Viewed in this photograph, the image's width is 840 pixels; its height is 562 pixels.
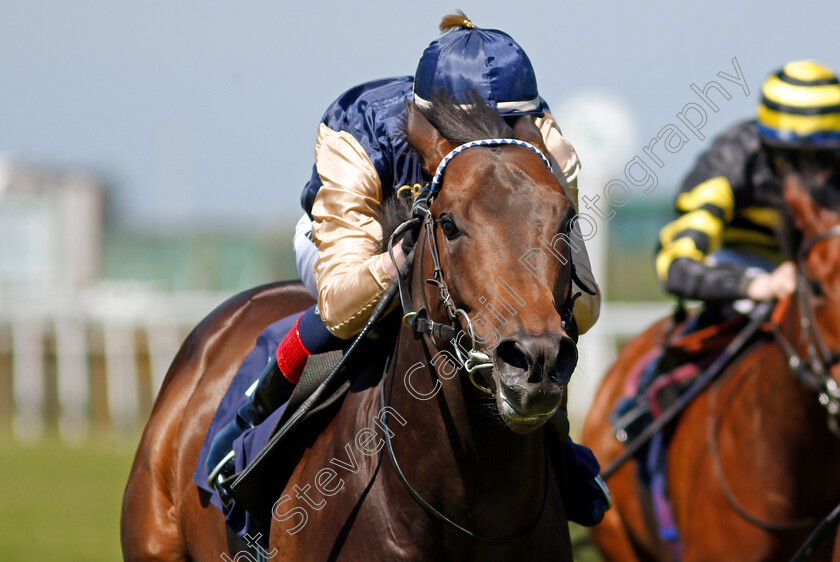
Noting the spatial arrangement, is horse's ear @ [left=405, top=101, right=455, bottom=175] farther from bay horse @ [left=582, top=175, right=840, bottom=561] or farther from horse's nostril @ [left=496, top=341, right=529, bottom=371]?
bay horse @ [left=582, top=175, right=840, bottom=561]

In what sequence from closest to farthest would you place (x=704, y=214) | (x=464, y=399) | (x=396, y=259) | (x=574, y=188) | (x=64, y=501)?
1. (x=464, y=399)
2. (x=396, y=259)
3. (x=574, y=188)
4. (x=704, y=214)
5. (x=64, y=501)

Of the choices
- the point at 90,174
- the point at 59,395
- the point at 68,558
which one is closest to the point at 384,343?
the point at 68,558

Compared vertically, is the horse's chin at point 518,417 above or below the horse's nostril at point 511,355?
below

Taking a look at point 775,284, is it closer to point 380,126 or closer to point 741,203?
point 741,203

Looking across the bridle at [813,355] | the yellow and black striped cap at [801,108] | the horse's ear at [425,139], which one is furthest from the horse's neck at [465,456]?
the yellow and black striped cap at [801,108]

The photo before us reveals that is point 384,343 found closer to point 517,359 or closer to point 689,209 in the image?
point 517,359

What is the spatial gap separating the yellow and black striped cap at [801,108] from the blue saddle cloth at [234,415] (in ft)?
8.31

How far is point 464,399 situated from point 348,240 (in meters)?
0.60

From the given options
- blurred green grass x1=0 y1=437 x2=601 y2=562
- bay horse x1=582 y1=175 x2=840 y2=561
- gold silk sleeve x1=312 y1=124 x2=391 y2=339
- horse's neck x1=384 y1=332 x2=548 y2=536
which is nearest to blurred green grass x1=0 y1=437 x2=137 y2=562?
blurred green grass x1=0 y1=437 x2=601 y2=562

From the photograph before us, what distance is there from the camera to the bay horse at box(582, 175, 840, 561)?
13.7 feet

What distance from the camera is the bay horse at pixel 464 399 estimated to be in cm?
249

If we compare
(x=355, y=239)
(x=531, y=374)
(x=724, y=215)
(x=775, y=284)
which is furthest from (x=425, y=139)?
(x=724, y=215)

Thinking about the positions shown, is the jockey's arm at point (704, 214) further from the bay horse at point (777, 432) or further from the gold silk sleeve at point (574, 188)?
the gold silk sleeve at point (574, 188)

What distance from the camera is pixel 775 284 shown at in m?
4.58
